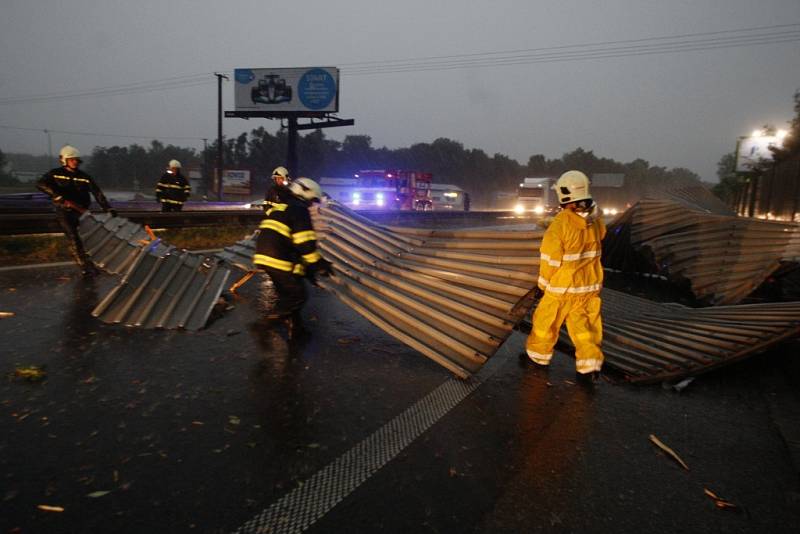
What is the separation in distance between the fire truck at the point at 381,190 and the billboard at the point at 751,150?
34.5 metres

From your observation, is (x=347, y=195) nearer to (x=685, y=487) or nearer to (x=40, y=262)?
(x=40, y=262)

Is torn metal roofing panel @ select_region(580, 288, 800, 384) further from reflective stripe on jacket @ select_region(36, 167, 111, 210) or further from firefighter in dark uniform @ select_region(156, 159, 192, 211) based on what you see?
firefighter in dark uniform @ select_region(156, 159, 192, 211)

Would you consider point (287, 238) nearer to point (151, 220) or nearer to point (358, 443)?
point (358, 443)

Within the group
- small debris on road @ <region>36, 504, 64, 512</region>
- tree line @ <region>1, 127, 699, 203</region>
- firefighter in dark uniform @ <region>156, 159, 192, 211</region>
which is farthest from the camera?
tree line @ <region>1, 127, 699, 203</region>

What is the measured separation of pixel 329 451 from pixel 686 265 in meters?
7.57

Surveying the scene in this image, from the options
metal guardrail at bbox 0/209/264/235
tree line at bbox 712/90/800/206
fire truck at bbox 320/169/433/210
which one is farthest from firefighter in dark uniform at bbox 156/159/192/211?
tree line at bbox 712/90/800/206

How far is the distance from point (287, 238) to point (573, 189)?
9.36ft

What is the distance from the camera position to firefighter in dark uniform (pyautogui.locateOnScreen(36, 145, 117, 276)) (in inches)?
267

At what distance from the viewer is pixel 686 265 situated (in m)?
7.75

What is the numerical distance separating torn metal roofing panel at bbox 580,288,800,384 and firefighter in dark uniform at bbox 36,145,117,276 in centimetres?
742

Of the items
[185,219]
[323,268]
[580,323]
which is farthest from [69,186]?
[580,323]

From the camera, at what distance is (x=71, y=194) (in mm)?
6938

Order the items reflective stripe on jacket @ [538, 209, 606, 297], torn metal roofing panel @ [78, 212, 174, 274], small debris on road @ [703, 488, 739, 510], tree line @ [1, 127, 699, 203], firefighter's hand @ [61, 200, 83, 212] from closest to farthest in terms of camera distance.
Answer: small debris on road @ [703, 488, 739, 510]
reflective stripe on jacket @ [538, 209, 606, 297]
torn metal roofing panel @ [78, 212, 174, 274]
firefighter's hand @ [61, 200, 83, 212]
tree line @ [1, 127, 699, 203]

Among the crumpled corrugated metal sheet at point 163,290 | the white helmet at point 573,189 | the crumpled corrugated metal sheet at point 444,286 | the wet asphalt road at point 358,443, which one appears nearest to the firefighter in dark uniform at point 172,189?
the crumpled corrugated metal sheet at point 163,290
